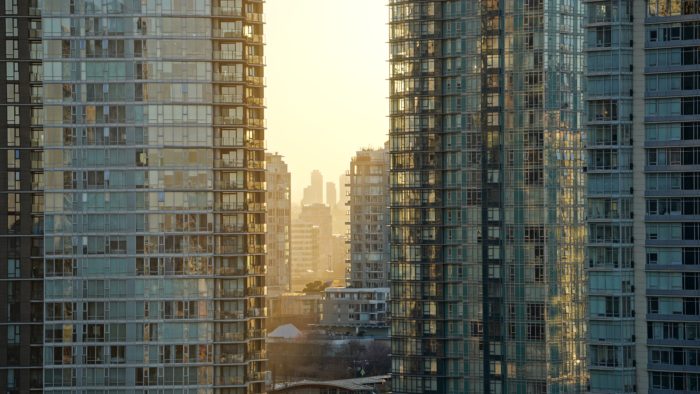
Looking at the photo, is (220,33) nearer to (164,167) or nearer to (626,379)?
(164,167)

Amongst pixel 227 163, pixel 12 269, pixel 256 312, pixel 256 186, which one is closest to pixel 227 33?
pixel 227 163

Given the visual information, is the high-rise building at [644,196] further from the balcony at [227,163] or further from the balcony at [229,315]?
the balcony at [227,163]


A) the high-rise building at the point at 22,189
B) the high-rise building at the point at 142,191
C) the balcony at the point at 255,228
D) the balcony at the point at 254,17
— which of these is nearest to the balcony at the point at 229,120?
the high-rise building at the point at 142,191

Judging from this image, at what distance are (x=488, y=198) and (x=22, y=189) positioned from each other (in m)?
48.2

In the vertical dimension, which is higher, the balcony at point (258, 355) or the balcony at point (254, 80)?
the balcony at point (254, 80)

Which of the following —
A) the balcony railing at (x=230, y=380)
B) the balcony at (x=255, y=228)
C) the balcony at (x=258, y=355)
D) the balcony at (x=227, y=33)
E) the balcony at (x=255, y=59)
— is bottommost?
the balcony railing at (x=230, y=380)

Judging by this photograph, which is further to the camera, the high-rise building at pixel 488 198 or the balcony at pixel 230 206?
the high-rise building at pixel 488 198

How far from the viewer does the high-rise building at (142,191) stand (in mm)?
143000

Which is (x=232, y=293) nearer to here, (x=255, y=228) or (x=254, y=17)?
(x=255, y=228)

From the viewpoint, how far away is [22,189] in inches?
5738

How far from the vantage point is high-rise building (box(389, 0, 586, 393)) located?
162875 millimetres

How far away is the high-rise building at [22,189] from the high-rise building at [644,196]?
51.8 meters

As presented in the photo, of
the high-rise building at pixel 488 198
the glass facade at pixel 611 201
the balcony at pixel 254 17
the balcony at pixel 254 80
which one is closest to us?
the glass facade at pixel 611 201

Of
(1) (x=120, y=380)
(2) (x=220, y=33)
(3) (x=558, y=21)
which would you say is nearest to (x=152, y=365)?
(1) (x=120, y=380)
